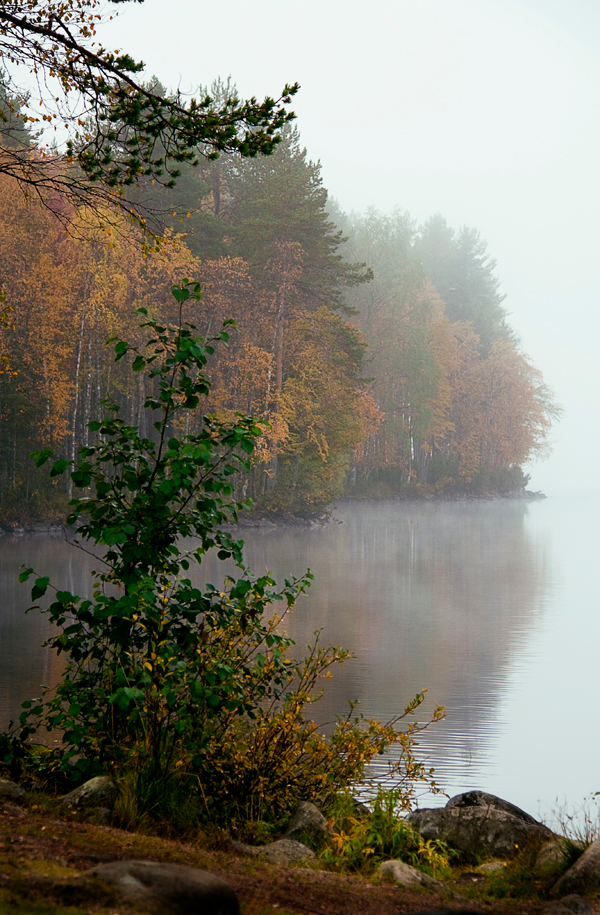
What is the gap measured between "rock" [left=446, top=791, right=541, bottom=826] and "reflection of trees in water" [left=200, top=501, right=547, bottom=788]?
150 centimetres

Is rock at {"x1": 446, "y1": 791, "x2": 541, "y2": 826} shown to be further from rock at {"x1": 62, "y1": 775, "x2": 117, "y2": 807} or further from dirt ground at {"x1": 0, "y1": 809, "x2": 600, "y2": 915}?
rock at {"x1": 62, "y1": 775, "x2": 117, "y2": 807}

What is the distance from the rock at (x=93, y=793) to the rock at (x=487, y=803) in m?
2.22

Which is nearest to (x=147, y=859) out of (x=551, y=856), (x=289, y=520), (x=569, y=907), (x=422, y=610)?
(x=569, y=907)

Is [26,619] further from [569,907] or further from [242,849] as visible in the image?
[569,907]

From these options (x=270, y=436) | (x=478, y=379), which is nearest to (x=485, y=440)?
(x=478, y=379)

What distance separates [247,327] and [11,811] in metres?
29.9

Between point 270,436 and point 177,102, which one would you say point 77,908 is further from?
point 270,436

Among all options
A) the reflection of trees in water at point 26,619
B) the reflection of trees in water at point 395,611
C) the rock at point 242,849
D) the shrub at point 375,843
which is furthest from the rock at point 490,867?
the reflection of trees in water at point 26,619

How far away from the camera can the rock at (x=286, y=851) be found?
13.6 ft

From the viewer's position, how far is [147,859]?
11.7ft

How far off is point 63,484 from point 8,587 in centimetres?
1238

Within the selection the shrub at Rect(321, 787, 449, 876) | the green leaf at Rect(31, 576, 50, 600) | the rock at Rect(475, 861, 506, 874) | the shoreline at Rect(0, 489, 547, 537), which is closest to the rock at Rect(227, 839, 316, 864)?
the shrub at Rect(321, 787, 449, 876)

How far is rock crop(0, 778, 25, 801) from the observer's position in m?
4.29

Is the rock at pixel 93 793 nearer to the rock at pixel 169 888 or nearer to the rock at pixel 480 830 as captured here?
the rock at pixel 169 888
